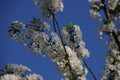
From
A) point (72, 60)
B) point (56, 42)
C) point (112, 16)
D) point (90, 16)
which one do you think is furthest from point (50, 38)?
point (112, 16)

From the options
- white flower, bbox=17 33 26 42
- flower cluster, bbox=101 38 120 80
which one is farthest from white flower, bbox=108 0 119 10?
white flower, bbox=17 33 26 42

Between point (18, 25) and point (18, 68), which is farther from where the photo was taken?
point (18, 25)

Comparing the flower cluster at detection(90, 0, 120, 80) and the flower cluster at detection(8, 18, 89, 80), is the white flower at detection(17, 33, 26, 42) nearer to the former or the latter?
the flower cluster at detection(8, 18, 89, 80)

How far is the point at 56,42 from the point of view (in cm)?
1178

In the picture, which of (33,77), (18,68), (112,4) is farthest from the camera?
(112,4)

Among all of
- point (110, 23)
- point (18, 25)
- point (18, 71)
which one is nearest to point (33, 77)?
point (18, 71)

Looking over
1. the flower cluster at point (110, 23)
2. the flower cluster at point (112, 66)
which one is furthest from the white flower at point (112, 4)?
the flower cluster at point (112, 66)

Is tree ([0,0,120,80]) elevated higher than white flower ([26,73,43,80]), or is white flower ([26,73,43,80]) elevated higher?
tree ([0,0,120,80])

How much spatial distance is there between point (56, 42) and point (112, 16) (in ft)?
8.83

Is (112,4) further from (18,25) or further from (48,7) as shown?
(18,25)

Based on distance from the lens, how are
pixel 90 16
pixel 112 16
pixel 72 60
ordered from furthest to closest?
pixel 72 60
pixel 90 16
pixel 112 16

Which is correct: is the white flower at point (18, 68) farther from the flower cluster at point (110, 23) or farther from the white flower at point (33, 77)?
the flower cluster at point (110, 23)

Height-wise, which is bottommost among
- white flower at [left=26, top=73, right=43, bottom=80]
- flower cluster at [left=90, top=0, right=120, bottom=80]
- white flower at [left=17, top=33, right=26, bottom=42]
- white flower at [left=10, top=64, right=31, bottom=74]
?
white flower at [left=26, top=73, right=43, bottom=80]

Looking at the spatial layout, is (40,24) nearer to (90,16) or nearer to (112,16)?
(90,16)
